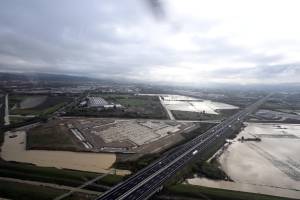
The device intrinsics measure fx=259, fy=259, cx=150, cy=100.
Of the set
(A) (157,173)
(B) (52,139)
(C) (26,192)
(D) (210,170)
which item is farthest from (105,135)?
(C) (26,192)

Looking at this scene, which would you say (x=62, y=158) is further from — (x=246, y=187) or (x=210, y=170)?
(x=246, y=187)

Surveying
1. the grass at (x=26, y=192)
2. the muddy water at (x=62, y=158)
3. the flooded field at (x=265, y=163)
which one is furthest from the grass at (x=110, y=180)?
the flooded field at (x=265, y=163)

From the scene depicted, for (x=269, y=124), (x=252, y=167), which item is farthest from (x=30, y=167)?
(x=269, y=124)

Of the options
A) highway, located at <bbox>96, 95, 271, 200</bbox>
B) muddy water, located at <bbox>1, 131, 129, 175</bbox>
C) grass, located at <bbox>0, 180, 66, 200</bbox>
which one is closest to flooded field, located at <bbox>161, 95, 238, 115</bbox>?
highway, located at <bbox>96, 95, 271, 200</bbox>

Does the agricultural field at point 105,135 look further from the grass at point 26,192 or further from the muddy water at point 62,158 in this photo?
the grass at point 26,192

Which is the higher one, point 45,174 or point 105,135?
point 105,135

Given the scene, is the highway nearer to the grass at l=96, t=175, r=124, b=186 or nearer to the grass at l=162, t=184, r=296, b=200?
the grass at l=96, t=175, r=124, b=186

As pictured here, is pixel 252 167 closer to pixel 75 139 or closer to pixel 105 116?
pixel 75 139
